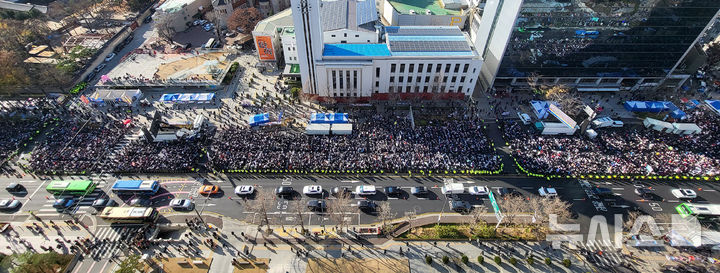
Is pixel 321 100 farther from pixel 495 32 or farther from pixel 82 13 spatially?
pixel 82 13

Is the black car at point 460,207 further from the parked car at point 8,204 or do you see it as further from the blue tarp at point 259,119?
the parked car at point 8,204

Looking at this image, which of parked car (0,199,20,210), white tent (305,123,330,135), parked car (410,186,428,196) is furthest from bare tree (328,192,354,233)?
parked car (0,199,20,210)

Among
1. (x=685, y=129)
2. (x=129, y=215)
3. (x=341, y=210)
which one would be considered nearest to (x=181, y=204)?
(x=129, y=215)

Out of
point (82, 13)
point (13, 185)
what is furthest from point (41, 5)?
point (13, 185)

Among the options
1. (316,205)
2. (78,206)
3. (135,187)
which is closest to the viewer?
(316,205)

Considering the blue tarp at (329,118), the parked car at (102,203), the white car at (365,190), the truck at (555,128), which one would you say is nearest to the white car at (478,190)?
the white car at (365,190)

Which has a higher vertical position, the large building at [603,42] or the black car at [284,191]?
the large building at [603,42]

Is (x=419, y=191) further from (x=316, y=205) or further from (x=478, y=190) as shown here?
(x=316, y=205)
